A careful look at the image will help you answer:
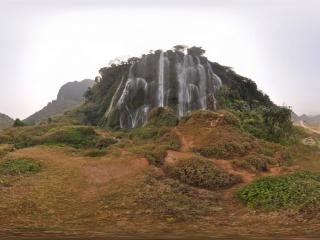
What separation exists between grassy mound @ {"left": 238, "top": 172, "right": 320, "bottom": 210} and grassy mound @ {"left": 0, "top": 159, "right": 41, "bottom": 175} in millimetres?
9240

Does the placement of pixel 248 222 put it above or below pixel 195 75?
below

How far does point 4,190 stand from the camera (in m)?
18.0

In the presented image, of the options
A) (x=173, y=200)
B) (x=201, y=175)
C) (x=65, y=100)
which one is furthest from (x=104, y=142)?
(x=65, y=100)

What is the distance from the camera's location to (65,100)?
117 metres

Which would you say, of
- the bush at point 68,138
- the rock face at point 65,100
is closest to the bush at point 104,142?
the bush at point 68,138

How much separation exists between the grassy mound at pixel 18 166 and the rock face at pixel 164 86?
2244 cm

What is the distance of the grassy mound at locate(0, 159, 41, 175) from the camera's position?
808 inches

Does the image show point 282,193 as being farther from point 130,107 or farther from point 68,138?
point 130,107

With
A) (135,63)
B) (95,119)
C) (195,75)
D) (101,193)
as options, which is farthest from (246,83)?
(101,193)

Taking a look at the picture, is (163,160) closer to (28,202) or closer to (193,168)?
(193,168)

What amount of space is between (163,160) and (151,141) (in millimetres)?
5428

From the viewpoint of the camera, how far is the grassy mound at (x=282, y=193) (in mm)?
16045

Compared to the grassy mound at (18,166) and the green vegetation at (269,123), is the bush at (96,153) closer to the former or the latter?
the grassy mound at (18,166)

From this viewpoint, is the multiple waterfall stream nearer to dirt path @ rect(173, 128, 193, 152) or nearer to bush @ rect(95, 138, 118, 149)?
bush @ rect(95, 138, 118, 149)
